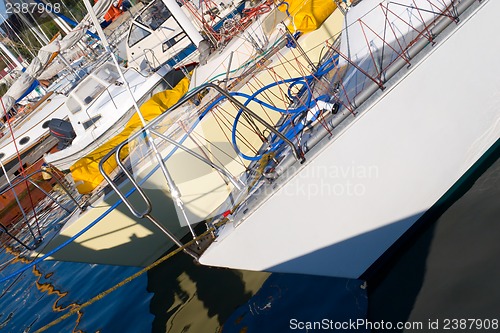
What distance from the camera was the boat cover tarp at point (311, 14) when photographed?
717cm

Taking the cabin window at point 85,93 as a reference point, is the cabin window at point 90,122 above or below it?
below

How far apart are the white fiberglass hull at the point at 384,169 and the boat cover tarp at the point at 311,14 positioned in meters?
3.52

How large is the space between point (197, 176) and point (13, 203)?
882 cm

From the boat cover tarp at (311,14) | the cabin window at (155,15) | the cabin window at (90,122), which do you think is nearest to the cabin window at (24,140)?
the cabin window at (90,122)

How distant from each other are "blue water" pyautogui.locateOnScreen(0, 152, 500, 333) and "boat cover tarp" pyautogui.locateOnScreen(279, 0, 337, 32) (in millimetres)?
3656

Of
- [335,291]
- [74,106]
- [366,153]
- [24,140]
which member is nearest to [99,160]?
[74,106]

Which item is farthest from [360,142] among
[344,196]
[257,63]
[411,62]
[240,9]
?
[240,9]

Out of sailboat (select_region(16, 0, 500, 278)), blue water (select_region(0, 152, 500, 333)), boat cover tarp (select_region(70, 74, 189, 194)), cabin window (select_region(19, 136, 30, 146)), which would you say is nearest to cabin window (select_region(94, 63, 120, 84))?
boat cover tarp (select_region(70, 74, 189, 194))

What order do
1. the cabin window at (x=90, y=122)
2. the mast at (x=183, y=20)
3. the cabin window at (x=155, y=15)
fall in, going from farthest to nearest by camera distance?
the cabin window at (x=155, y=15) → the cabin window at (x=90, y=122) → the mast at (x=183, y=20)

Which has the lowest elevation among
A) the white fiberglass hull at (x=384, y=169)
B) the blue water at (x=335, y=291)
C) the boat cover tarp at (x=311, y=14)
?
the blue water at (x=335, y=291)

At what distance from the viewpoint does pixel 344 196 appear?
415 cm

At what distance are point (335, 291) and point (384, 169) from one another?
1418 mm

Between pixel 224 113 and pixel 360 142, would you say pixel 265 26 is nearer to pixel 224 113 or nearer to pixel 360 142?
pixel 224 113

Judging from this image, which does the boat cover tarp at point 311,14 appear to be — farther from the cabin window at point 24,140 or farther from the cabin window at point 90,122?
the cabin window at point 24,140
